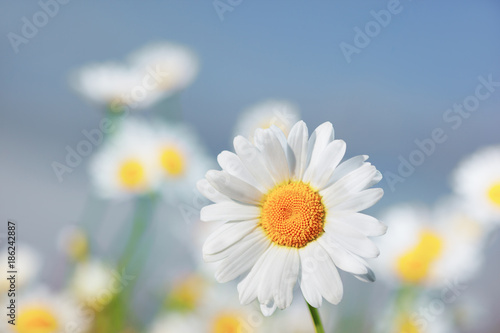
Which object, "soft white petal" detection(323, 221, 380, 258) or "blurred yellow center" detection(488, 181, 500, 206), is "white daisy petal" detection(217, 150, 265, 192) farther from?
"blurred yellow center" detection(488, 181, 500, 206)

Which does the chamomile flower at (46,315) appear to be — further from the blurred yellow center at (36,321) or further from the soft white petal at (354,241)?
the soft white petal at (354,241)

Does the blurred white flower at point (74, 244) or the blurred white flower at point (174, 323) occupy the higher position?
the blurred white flower at point (74, 244)

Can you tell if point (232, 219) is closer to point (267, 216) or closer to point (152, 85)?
Result: point (267, 216)

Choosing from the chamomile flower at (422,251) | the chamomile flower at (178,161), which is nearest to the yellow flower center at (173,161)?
the chamomile flower at (178,161)

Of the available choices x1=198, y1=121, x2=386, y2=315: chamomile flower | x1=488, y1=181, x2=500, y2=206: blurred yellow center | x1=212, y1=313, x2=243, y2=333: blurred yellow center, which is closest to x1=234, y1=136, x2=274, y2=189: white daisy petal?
x1=198, y1=121, x2=386, y2=315: chamomile flower

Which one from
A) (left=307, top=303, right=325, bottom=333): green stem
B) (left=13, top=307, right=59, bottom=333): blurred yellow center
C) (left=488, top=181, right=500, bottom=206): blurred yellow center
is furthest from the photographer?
(left=488, top=181, right=500, bottom=206): blurred yellow center

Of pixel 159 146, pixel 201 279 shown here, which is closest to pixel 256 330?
pixel 201 279
